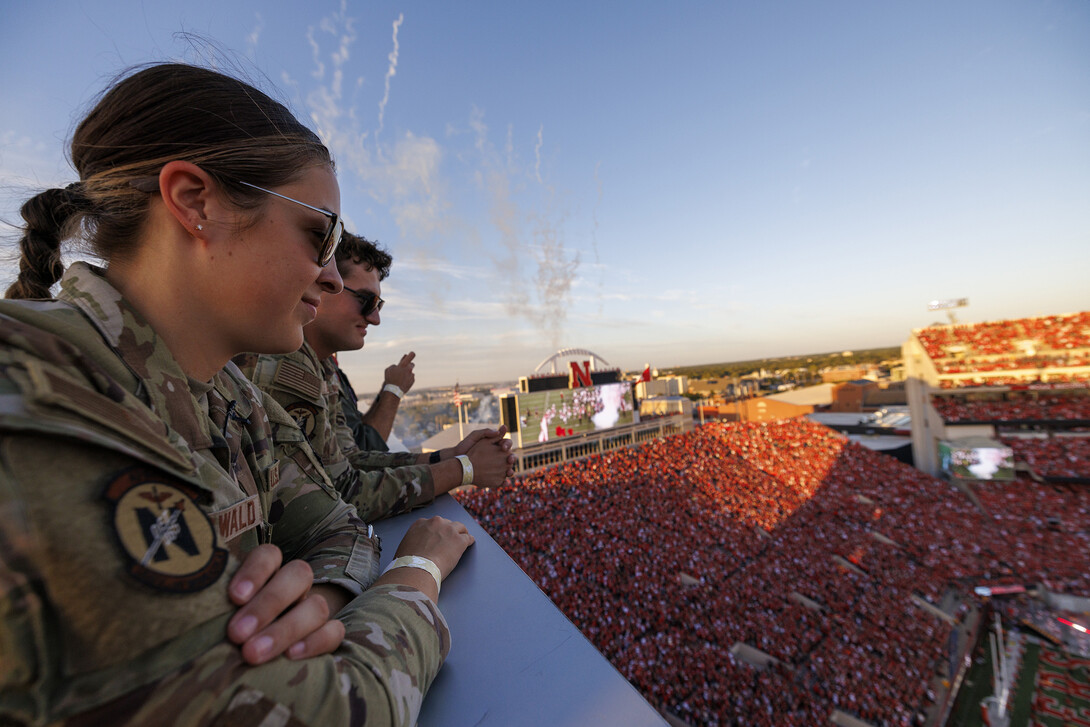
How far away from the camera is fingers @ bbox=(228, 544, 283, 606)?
1.84 feet

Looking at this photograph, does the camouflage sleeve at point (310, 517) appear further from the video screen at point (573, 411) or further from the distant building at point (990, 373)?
the distant building at point (990, 373)

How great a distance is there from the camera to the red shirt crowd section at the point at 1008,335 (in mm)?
17328

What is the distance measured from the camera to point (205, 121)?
907 mm

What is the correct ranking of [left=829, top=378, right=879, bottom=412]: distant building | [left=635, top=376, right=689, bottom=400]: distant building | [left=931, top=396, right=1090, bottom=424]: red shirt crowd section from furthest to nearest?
[left=829, top=378, right=879, bottom=412]: distant building → [left=635, top=376, right=689, bottom=400]: distant building → [left=931, top=396, right=1090, bottom=424]: red shirt crowd section

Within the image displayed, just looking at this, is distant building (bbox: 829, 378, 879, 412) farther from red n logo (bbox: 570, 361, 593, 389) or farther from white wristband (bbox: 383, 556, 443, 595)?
white wristband (bbox: 383, 556, 443, 595)

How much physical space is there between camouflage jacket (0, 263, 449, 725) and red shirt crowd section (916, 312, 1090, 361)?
77.6 ft

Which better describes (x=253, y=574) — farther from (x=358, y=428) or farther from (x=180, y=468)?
(x=358, y=428)

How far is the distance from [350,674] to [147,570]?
0.97 ft

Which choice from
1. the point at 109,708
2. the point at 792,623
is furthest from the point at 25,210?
the point at 792,623

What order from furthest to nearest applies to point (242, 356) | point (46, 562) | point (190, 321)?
1. point (242, 356)
2. point (190, 321)
3. point (46, 562)

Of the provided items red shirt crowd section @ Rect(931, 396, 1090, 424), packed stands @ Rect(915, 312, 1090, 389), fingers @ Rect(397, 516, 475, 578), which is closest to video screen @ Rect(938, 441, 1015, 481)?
red shirt crowd section @ Rect(931, 396, 1090, 424)

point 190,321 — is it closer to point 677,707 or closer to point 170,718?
point 170,718

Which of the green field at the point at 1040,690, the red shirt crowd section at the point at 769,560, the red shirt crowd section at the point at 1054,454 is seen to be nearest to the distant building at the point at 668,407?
the red shirt crowd section at the point at 769,560

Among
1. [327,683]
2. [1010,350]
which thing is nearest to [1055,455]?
[1010,350]
